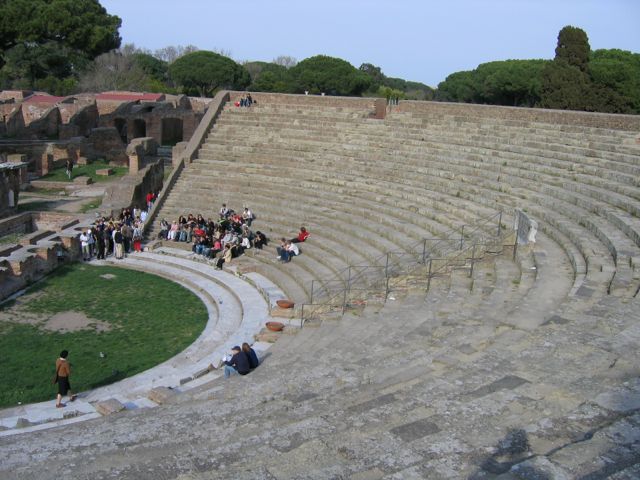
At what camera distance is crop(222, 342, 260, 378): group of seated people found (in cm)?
1133

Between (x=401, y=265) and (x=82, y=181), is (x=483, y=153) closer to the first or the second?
(x=401, y=265)

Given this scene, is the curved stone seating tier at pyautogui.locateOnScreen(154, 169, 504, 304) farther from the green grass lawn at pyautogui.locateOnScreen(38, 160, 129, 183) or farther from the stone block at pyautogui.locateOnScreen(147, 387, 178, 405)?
the green grass lawn at pyautogui.locateOnScreen(38, 160, 129, 183)

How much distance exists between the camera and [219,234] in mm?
20125

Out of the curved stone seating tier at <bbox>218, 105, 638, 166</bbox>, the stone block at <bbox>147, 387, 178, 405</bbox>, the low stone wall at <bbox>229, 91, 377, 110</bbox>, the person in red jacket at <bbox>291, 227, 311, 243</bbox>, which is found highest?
the low stone wall at <bbox>229, 91, 377, 110</bbox>

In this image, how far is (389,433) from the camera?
23.0 feet

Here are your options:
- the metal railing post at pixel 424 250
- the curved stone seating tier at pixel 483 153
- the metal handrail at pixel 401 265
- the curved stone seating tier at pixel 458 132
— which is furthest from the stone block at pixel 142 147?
the metal railing post at pixel 424 250

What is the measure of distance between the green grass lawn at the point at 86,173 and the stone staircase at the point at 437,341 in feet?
27.9

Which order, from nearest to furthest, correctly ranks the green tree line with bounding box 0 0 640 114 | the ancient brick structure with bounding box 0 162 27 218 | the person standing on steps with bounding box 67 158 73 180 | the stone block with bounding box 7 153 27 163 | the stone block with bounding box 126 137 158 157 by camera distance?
the ancient brick structure with bounding box 0 162 27 218 → the stone block with bounding box 126 137 158 157 → the stone block with bounding box 7 153 27 163 → the person standing on steps with bounding box 67 158 73 180 → the green tree line with bounding box 0 0 640 114

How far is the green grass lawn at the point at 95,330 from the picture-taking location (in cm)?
1219

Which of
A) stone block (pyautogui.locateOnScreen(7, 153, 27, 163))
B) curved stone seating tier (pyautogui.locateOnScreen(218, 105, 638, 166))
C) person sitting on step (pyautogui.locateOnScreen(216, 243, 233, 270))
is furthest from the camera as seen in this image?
stone block (pyautogui.locateOnScreen(7, 153, 27, 163))

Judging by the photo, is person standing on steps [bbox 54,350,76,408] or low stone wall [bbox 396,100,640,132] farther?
low stone wall [bbox 396,100,640,132]

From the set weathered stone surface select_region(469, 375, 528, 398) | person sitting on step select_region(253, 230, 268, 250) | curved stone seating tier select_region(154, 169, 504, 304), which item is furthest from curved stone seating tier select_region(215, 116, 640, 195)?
weathered stone surface select_region(469, 375, 528, 398)

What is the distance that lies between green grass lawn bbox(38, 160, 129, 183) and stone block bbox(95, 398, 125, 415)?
20419mm

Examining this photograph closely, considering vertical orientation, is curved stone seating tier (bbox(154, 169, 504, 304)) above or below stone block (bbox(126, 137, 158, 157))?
below
